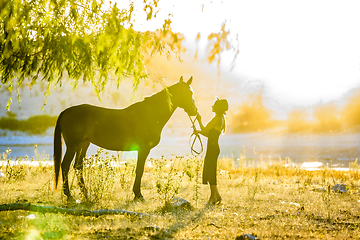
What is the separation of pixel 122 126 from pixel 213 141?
2.15 meters

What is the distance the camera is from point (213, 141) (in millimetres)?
7137

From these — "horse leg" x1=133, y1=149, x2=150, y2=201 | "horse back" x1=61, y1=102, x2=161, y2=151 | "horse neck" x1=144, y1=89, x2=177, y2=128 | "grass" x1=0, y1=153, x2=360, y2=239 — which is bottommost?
"grass" x1=0, y1=153, x2=360, y2=239

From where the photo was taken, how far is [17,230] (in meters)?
4.58

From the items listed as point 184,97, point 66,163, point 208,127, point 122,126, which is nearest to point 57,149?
point 66,163

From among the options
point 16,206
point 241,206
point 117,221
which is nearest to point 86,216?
point 117,221

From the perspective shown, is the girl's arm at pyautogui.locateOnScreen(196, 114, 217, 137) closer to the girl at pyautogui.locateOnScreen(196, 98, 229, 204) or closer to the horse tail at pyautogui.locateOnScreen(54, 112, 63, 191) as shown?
the girl at pyautogui.locateOnScreen(196, 98, 229, 204)

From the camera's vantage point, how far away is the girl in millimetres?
7059

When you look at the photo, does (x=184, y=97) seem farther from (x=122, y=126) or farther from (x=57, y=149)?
(x=57, y=149)

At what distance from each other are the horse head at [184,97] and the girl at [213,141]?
238 millimetres

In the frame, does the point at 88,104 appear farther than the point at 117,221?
Yes

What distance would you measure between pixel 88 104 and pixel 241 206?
4.28m

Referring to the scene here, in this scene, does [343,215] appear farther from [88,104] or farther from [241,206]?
[88,104]

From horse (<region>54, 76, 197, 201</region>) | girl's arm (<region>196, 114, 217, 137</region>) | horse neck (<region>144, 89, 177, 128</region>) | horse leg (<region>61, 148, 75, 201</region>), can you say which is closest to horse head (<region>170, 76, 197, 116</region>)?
horse (<region>54, 76, 197, 201</region>)

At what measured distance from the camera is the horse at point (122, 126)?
7.05 m
